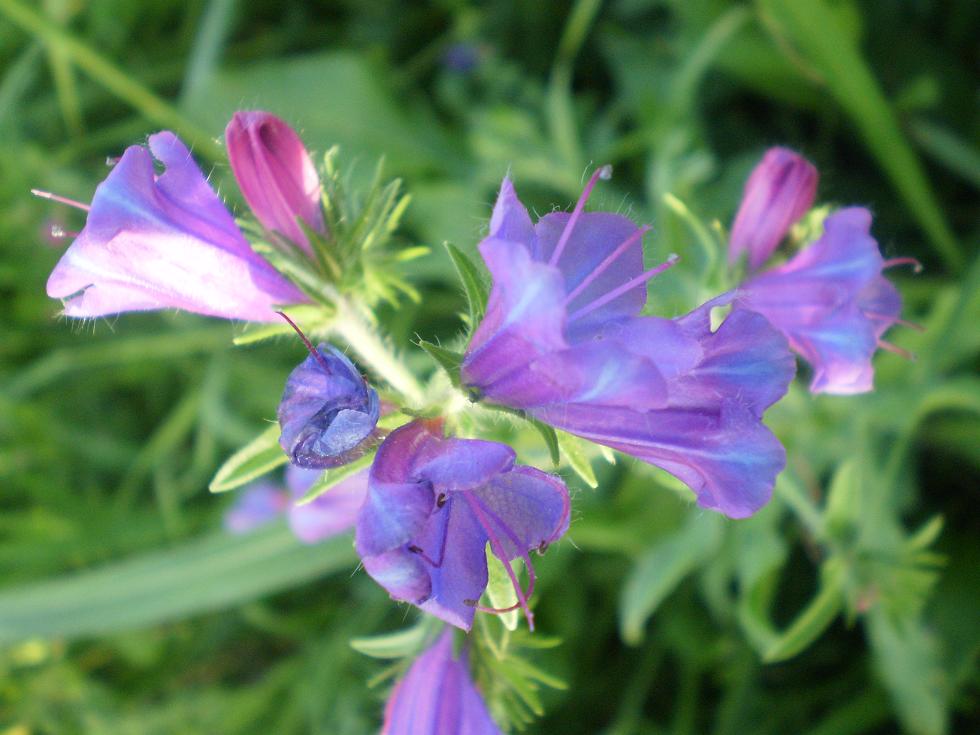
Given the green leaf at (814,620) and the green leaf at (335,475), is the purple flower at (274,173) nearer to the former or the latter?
the green leaf at (335,475)

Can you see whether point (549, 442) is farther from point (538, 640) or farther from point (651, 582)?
point (651, 582)

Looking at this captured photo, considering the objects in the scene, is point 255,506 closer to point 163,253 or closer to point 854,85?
point 163,253

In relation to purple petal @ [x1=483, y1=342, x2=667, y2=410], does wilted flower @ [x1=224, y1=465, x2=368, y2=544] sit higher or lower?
higher

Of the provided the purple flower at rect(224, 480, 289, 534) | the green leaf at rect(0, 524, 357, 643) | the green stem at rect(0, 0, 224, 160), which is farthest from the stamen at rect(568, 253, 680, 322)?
the purple flower at rect(224, 480, 289, 534)

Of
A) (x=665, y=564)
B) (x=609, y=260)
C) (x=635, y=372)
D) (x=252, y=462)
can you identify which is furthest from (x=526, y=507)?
(x=665, y=564)

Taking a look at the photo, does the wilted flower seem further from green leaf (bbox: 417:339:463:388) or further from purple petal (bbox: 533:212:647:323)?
purple petal (bbox: 533:212:647:323)

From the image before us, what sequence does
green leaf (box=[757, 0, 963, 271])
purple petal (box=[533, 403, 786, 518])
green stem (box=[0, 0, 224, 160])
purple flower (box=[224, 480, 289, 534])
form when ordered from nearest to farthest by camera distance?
purple petal (box=[533, 403, 786, 518])
green leaf (box=[757, 0, 963, 271])
green stem (box=[0, 0, 224, 160])
purple flower (box=[224, 480, 289, 534])
